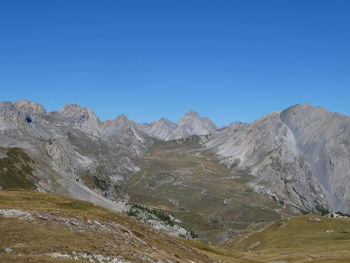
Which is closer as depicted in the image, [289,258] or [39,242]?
[39,242]

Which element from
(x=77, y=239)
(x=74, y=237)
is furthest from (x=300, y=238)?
(x=77, y=239)

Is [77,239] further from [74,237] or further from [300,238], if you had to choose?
[300,238]

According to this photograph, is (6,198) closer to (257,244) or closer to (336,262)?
(336,262)

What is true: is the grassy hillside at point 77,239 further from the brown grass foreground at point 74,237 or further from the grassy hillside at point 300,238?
the grassy hillside at point 300,238

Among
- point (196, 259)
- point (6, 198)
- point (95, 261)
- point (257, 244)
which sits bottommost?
point (257, 244)

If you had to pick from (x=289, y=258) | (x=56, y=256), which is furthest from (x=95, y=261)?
(x=289, y=258)

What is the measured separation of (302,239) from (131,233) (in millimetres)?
105242

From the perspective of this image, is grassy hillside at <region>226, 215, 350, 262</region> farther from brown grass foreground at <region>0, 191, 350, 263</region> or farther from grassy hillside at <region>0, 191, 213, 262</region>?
grassy hillside at <region>0, 191, 213, 262</region>

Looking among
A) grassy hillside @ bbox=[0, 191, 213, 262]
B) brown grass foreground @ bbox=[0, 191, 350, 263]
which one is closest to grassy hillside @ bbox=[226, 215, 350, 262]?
brown grass foreground @ bbox=[0, 191, 350, 263]

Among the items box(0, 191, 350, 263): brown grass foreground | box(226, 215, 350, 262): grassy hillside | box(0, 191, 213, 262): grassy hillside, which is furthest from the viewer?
box(226, 215, 350, 262): grassy hillside

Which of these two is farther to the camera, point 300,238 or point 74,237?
point 300,238

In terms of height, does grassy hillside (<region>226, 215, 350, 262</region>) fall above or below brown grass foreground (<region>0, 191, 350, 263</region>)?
below

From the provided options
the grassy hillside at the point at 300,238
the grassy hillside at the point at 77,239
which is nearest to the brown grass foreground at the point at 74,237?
→ the grassy hillside at the point at 77,239

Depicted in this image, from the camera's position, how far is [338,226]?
15475 cm
